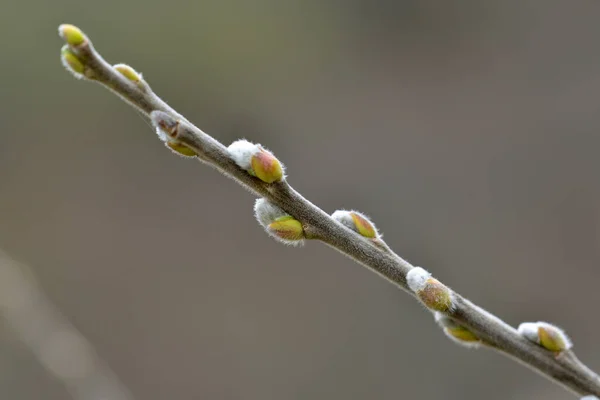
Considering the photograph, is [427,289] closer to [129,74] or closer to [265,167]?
[265,167]

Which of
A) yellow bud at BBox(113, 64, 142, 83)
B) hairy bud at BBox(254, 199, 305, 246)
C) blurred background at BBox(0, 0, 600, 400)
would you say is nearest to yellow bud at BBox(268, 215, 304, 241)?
hairy bud at BBox(254, 199, 305, 246)

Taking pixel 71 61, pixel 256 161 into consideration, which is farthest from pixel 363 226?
pixel 71 61

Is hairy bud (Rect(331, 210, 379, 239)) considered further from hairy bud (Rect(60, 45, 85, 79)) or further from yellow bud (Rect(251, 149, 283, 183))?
hairy bud (Rect(60, 45, 85, 79))

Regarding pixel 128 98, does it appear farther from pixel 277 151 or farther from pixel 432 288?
pixel 277 151

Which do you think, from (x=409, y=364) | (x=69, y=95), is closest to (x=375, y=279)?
(x=409, y=364)

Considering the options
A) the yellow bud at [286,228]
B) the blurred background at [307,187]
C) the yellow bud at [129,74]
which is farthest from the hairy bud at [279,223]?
the blurred background at [307,187]

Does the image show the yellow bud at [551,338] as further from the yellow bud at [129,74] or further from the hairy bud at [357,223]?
the yellow bud at [129,74]
